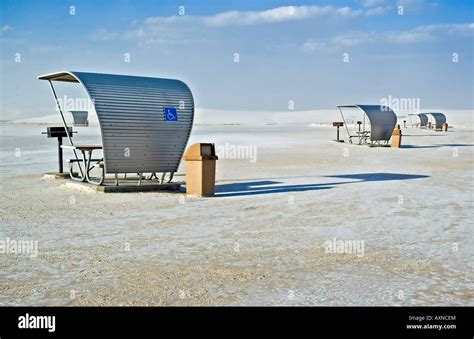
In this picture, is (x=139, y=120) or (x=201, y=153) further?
(x=139, y=120)

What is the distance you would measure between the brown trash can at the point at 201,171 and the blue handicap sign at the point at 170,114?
3.42 feet

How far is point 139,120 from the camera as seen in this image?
43.2ft

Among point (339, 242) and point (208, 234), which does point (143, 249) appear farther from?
point (339, 242)

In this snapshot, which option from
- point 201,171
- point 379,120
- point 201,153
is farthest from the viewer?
point 379,120

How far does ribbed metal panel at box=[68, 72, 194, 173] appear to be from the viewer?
42.0 feet

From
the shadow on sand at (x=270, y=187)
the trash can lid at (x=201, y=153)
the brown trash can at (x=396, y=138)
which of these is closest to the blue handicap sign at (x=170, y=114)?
the trash can lid at (x=201, y=153)

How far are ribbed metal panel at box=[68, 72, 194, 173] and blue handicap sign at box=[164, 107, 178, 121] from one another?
74mm

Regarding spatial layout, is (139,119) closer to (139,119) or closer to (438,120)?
(139,119)

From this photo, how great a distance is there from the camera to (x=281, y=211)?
10.8 m

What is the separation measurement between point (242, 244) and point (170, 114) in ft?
20.5

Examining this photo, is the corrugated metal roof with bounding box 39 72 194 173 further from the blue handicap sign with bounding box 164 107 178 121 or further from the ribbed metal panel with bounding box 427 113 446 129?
the ribbed metal panel with bounding box 427 113 446 129

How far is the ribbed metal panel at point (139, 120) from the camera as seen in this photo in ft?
42.0

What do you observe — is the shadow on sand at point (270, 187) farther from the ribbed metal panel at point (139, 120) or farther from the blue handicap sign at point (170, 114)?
the blue handicap sign at point (170, 114)

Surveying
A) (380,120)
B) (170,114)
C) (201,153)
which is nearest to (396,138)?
(380,120)
